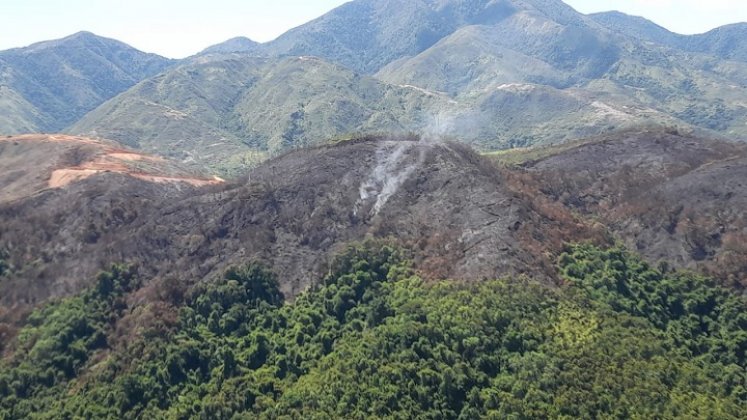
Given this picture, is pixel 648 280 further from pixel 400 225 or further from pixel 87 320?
pixel 87 320

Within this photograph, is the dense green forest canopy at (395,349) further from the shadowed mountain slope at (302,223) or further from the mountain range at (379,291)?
the shadowed mountain slope at (302,223)

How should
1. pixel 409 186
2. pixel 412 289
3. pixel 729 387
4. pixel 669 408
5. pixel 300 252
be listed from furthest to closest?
pixel 409 186 → pixel 300 252 → pixel 412 289 → pixel 729 387 → pixel 669 408

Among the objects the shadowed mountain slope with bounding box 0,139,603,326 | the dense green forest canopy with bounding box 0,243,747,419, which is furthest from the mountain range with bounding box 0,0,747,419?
the shadowed mountain slope with bounding box 0,139,603,326

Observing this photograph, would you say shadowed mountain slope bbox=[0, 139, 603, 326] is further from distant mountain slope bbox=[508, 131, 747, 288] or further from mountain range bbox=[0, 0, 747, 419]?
distant mountain slope bbox=[508, 131, 747, 288]

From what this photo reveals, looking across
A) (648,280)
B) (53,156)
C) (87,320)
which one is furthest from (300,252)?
(53,156)

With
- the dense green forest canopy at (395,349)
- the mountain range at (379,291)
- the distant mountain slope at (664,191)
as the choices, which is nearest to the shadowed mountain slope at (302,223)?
the mountain range at (379,291)

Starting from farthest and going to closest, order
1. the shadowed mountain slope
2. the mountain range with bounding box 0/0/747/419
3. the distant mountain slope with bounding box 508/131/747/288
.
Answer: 1. the distant mountain slope with bounding box 508/131/747/288
2. the shadowed mountain slope
3. the mountain range with bounding box 0/0/747/419

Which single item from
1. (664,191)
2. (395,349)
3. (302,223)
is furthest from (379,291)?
(664,191)

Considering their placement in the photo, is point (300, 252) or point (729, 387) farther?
point (300, 252)

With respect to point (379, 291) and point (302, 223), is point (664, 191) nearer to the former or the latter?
point (379, 291)
